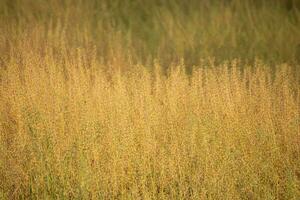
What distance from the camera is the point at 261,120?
5875 mm

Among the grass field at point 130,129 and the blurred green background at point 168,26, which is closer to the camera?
the grass field at point 130,129

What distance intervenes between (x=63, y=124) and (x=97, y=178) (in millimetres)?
771

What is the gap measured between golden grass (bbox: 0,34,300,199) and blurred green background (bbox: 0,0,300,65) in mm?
1742

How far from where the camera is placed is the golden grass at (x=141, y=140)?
492 centimetres

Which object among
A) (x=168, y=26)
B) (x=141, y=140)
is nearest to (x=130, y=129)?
(x=141, y=140)

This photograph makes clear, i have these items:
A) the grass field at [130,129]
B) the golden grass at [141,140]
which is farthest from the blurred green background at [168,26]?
the golden grass at [141,140]

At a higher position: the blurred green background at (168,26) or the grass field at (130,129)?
the blurred green background at (168,26)

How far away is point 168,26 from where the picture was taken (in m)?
9.10

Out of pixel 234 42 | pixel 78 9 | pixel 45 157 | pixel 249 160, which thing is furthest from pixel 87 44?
pixel 249 160

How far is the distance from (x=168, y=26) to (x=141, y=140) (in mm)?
4132

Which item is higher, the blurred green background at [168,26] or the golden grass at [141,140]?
the blurred green background at [168,26]

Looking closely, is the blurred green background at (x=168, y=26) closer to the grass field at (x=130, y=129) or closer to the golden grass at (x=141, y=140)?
the grass field at (x=130, y=129)

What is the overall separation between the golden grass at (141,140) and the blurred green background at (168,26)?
174 centimetres

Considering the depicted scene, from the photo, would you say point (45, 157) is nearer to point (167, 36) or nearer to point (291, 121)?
point (291, 121)
